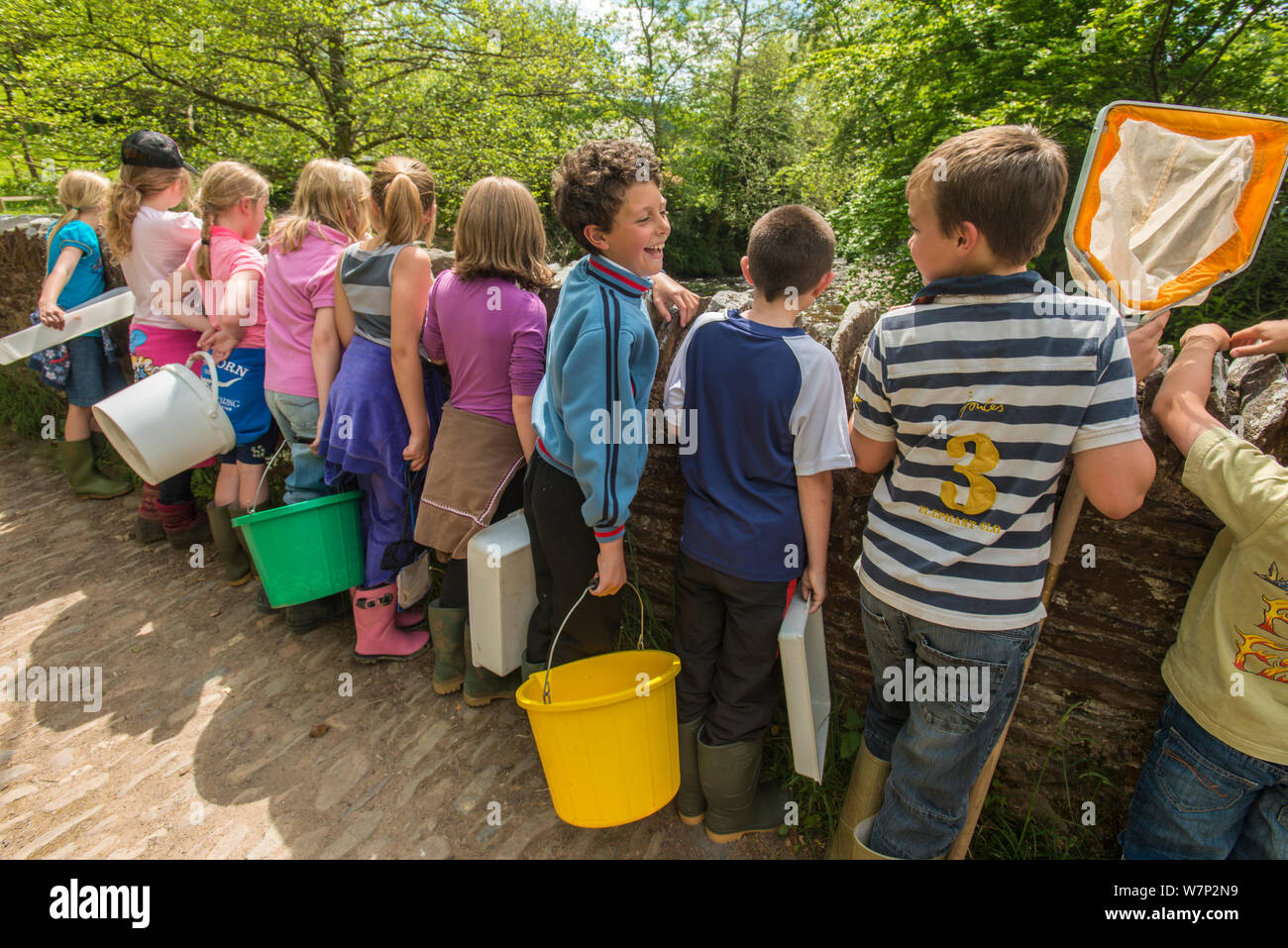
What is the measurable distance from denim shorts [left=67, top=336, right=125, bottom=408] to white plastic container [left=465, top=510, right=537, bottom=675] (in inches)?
146

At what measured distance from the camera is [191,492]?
4.24 metres

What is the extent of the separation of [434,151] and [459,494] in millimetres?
8856

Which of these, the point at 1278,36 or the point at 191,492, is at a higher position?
the point at 1278,36

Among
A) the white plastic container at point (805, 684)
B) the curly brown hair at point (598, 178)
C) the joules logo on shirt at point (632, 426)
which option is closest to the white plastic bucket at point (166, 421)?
the curly brown hair at point (598, 178)

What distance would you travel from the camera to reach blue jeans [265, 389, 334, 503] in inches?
122

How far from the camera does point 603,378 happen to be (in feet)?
6.66

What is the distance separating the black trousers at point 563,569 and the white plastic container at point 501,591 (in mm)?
59

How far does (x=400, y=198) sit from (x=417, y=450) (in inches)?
38.5

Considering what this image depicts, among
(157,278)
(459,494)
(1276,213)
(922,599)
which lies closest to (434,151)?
(157,278)

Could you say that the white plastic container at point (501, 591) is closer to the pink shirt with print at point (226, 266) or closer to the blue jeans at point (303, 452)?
the blue jeans at point (303, 452)

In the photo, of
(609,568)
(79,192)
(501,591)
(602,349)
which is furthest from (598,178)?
(79,192)

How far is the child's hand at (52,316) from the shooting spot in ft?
12.7

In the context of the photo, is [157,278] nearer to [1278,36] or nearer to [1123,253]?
[1123,253]

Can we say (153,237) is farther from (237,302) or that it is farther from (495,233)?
(495,233)
